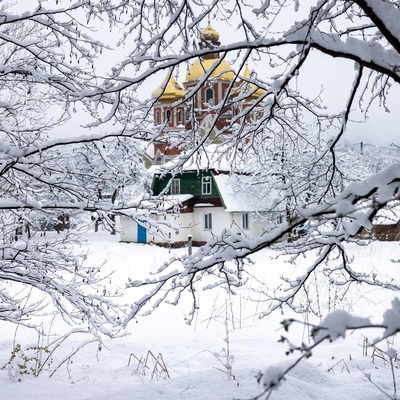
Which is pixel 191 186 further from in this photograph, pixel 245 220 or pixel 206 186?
pixel 245 220

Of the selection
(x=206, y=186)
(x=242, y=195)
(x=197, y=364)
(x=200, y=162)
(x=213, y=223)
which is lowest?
(x=197, y=364)

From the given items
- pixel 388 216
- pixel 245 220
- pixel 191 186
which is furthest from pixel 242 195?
pixel 388 216

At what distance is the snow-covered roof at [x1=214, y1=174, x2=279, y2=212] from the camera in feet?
89.1

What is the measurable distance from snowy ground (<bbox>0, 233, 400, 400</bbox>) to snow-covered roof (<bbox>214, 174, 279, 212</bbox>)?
15.7 metres

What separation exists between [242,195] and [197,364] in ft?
72.1

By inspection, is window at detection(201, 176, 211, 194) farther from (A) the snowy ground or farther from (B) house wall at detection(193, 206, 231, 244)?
(A) the snowy ground

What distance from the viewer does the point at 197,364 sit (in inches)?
246

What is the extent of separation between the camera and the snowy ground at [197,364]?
4.02 metres

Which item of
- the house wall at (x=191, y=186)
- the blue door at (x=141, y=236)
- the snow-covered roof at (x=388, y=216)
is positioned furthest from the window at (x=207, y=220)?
the snow-covered roof at (x=388, y=216)

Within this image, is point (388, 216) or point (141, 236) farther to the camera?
point (141, 236)

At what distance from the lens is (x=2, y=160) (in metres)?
4.64

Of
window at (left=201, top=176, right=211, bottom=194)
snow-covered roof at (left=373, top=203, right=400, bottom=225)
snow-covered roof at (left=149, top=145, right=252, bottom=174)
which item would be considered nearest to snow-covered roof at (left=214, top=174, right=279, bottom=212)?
window at (left=201, top=176, right=211, bottom=194)

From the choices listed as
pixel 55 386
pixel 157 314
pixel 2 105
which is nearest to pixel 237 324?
pixel 157 314

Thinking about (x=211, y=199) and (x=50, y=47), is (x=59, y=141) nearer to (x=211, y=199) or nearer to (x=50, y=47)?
(x=50, y=47)
